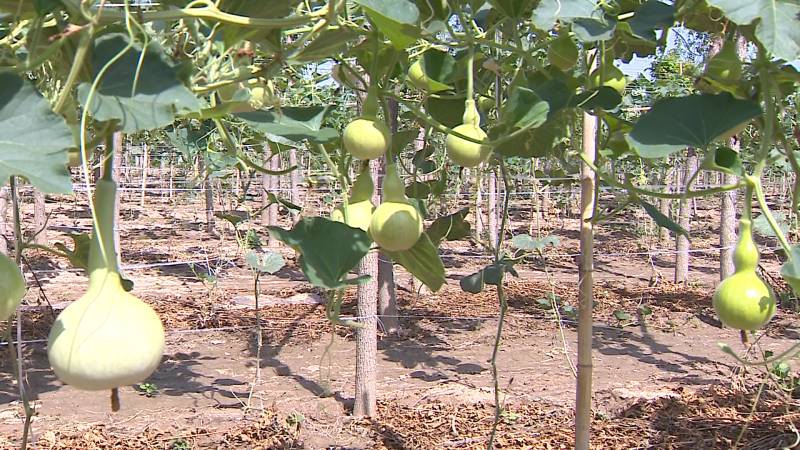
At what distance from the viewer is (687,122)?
82cm

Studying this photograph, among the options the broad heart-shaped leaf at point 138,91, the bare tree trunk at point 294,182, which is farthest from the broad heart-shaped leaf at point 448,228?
the bare tree trunk at point 294,182

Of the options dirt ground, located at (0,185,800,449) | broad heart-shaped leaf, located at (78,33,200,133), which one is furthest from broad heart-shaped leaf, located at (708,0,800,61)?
dirt ground, located at (0,185,800,449)

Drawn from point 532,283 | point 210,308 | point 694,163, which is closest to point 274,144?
point 210,308

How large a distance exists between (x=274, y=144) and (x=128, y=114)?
0.74 metres

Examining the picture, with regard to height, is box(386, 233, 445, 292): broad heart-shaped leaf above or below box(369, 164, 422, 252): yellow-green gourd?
below

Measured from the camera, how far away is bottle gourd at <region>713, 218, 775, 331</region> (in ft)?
2.75

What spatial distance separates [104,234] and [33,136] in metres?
0.11

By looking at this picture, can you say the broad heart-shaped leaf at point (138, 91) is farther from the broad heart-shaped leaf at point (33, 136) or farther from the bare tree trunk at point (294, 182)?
the bare tree trunk at point (294, 182)

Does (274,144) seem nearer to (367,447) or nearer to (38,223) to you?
(367,447)

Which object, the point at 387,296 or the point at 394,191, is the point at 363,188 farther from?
the point at 387,296

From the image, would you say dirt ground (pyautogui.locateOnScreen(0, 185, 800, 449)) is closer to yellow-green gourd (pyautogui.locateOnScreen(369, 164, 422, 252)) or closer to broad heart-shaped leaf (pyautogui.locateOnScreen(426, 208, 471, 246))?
broad heart-shaped leaf (pyautogui.locateOnScreen(426, 208, 471, 246))

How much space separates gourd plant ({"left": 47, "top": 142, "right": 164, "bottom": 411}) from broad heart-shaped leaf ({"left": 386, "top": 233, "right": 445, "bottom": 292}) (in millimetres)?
422

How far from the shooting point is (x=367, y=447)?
10.8 feet

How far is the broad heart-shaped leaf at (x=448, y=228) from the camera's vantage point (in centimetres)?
125
